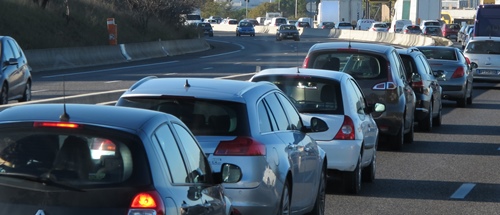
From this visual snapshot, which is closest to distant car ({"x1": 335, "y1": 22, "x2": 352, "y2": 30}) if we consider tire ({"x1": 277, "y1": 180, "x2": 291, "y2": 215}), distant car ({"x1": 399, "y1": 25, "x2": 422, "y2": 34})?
distant car ({"x1": 399, "y1": 25, "x2": 422, "y2": 34})

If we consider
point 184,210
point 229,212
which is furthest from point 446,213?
point 184,210

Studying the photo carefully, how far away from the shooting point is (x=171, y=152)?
6.24 metres

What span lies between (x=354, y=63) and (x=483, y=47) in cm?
1839

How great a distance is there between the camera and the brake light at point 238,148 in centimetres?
852

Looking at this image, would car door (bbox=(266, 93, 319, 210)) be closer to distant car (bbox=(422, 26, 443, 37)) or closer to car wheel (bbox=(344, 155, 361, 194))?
car wheel (bbox=(344, 155, 361, 194))

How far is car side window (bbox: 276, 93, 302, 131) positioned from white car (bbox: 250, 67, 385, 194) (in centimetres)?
233

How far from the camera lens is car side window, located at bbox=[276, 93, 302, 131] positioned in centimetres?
980

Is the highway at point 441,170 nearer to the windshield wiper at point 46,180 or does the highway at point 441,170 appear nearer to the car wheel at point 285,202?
the windshield wiper at point 46,180

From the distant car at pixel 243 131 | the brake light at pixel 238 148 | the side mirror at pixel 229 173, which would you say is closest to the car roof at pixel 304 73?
the distant car at pixel 243 131

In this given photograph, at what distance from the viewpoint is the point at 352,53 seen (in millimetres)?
16281

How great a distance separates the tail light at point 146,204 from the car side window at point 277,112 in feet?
11.7

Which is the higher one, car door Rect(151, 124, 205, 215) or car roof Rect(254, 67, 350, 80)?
car door Rect(151, 124, 205, 215)

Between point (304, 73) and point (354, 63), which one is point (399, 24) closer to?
point (354, 63)

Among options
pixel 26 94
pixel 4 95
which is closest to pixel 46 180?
pixel 4 95
